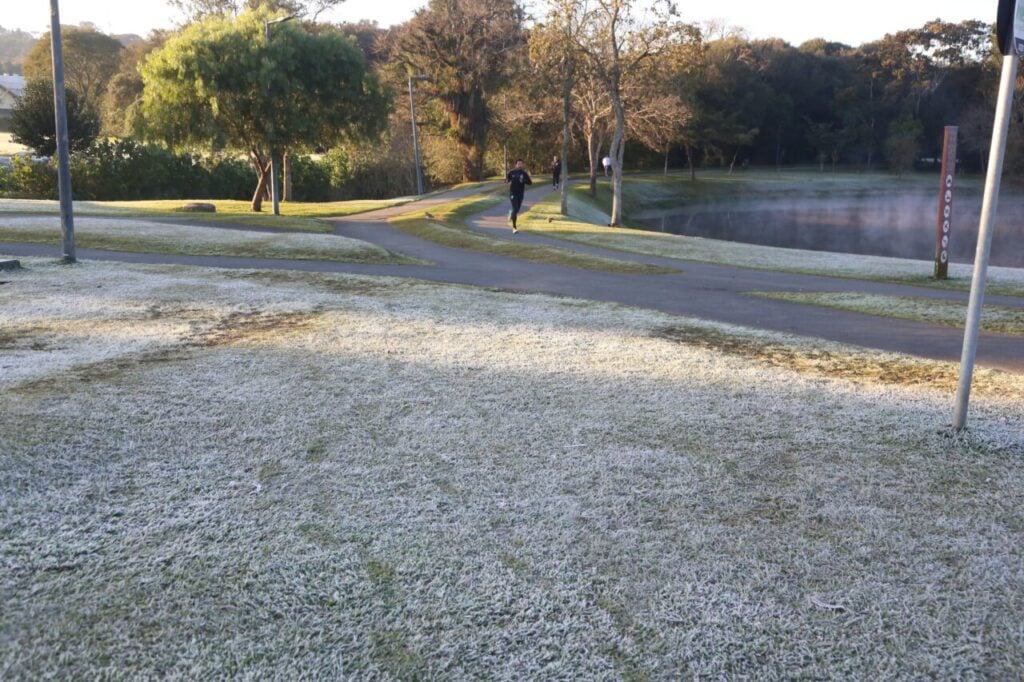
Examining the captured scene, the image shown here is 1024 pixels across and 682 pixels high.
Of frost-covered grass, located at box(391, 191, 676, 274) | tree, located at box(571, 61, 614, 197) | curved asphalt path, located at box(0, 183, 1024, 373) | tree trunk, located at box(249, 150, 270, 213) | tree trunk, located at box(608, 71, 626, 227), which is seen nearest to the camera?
curved asphalt path, located at box(0, 183, 1024, 373)

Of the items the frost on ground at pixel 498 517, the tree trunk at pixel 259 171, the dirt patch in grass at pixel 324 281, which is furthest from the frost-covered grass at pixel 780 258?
the tree trunk at pixel 259 171

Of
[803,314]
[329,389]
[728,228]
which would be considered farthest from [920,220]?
[329,389]

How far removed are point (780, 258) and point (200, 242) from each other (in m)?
16.8

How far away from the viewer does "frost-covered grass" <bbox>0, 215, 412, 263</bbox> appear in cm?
2097

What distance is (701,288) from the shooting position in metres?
17.0

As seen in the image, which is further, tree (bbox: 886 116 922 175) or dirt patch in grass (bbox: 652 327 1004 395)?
tree (bbox: 886 116 922 175)

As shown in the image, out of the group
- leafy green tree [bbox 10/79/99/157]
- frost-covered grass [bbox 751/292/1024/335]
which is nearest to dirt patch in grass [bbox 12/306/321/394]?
frost-covered grass [bbox 751/292/1024/335]

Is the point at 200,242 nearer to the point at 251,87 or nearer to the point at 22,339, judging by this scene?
the point at 22,339

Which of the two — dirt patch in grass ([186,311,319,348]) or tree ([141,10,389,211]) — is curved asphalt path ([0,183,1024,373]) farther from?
tree ([141,10,389,211])

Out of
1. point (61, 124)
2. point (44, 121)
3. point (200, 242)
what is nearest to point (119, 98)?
point (44, 121)

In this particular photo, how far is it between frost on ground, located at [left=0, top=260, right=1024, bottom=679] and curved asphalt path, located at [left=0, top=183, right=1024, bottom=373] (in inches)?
105

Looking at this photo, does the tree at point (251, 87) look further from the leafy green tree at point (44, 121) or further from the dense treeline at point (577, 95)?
the leafy green tree at point (44, 121)

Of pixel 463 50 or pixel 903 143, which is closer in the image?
pixel 463 50

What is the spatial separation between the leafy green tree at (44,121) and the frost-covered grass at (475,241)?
2823 centimetres
